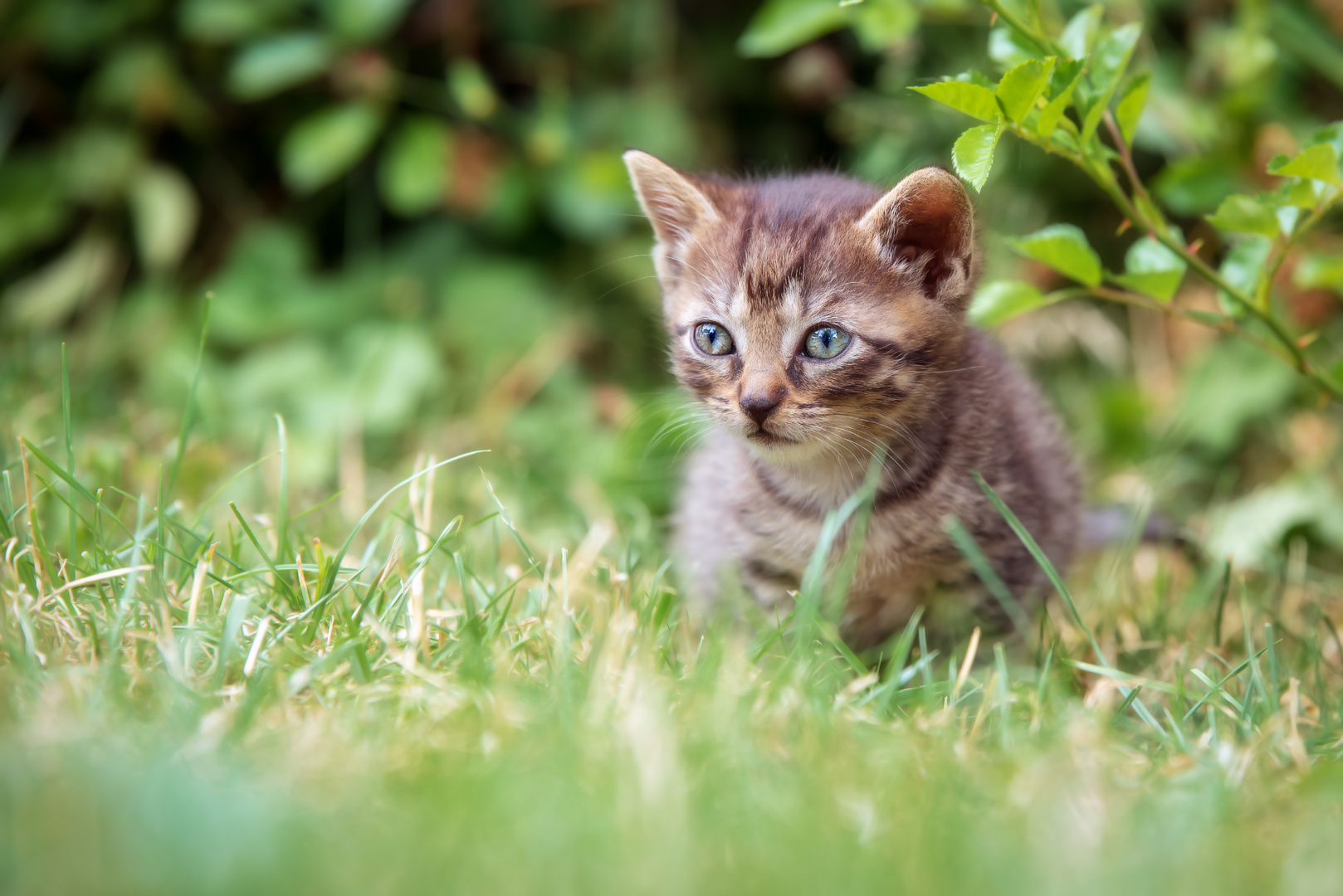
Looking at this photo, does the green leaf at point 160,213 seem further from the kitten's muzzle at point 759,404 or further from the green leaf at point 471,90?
the kitten's muzzle at point 759,404

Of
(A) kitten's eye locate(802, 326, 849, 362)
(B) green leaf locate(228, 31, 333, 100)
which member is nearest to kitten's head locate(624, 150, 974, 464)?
(A) kitten's eye locate(802, 326, 849, 362)

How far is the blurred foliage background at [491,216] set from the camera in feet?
11.3

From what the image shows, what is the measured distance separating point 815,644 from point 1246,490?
89.7 inches

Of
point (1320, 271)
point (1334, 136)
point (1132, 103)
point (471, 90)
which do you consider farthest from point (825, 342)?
point (471, 90)

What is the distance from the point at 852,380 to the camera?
222 centimetres

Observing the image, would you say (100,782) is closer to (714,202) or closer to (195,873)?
(195,873)

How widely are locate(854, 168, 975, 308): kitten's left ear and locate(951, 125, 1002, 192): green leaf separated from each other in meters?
0.22

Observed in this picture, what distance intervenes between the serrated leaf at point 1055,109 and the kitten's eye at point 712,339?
0.75 meters

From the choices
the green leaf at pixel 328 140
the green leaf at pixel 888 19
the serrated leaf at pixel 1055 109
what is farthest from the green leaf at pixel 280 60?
the serrated leaf at pixel 1055 109

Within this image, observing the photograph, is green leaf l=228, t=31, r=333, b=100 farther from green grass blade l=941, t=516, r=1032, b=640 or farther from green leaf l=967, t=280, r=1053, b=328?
green grass blade l=941, t=516, r=1032, b=640

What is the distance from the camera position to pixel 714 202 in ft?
8.23

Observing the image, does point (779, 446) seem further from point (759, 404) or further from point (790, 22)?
point (790, 22)

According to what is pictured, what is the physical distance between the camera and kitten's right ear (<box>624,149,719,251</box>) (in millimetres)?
2480

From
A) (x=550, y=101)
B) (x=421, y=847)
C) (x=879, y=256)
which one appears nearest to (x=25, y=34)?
(x=550, y=101)
